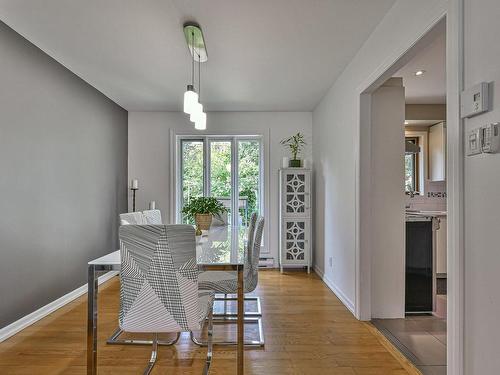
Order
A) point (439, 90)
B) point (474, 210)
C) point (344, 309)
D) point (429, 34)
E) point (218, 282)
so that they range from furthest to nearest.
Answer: point (439, 90) < point (344, 309) < point (218, 282) < point (429, 34) < point (474, 210)

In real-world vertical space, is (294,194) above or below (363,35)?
below

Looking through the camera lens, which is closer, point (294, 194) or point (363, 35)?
point (363, 35)

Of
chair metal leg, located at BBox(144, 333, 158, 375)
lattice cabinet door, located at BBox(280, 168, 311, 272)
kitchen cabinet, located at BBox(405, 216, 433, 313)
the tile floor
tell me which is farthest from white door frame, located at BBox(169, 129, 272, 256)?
chair metal leg, located at BBox(144, 333, 158, 375)

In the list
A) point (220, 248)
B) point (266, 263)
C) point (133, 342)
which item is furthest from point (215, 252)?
point (266, 263)

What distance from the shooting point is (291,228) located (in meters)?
4.89

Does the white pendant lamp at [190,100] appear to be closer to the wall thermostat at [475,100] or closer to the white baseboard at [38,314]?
the wall thermostat at [475,100]

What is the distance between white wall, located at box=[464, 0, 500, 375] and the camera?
4.48ft

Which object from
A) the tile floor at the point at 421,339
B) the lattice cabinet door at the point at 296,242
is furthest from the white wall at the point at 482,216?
the lattice cabinet door at the point at 296,242

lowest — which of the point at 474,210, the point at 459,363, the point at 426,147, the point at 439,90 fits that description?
the point at 459,363

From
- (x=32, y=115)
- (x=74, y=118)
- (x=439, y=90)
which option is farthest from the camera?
(x=439, y=90)

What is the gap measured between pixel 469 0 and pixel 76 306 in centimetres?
388

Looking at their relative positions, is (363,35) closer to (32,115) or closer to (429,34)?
(429,34)

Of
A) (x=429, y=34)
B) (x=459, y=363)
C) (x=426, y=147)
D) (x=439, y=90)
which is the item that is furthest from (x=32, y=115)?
(x=426, y=147)

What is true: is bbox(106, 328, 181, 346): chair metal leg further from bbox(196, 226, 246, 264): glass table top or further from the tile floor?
the tile floor
